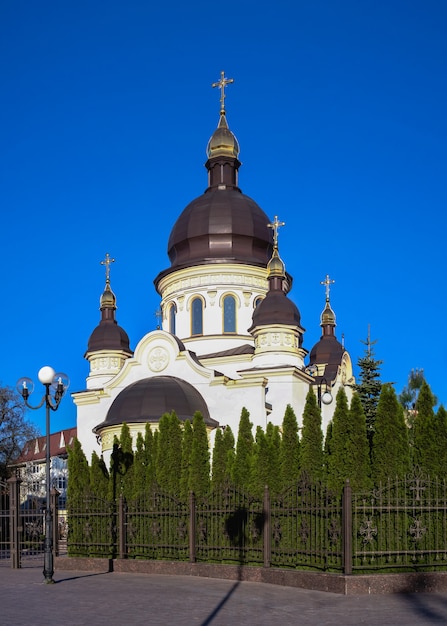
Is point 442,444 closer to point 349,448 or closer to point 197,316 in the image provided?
point 349,448

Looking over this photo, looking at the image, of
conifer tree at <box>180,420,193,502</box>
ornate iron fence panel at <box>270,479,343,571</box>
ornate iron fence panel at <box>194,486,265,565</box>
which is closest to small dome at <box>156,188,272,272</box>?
conifer tree at <box>180,420,193,502</box>

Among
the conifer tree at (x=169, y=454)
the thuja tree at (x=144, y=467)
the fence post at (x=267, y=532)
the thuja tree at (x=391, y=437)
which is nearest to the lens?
the fence post at (x=267, y=532)

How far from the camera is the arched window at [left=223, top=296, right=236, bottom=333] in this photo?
3653 centimetres

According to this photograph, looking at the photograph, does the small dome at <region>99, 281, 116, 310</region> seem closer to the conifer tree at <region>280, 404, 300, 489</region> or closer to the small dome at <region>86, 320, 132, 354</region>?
the small dome at <region>86, 320, 132, 354</region>

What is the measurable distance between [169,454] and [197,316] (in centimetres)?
1626

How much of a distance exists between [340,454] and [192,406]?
48.8 ft

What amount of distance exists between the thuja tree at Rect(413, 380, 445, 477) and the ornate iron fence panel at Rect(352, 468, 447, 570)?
760 millimetres

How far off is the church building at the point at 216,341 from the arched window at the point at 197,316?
0.15ft

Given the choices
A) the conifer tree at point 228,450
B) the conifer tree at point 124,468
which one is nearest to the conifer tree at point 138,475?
the conifer tree at point 124,468

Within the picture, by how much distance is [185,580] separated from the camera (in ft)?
46.9

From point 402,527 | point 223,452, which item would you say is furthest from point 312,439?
point 402,527

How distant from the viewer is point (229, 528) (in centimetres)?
1507

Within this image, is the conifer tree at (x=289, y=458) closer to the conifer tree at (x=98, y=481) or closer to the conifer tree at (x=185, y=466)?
the conifer tree at (x=185, y=466)

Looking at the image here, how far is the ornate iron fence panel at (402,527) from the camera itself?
12391mm
